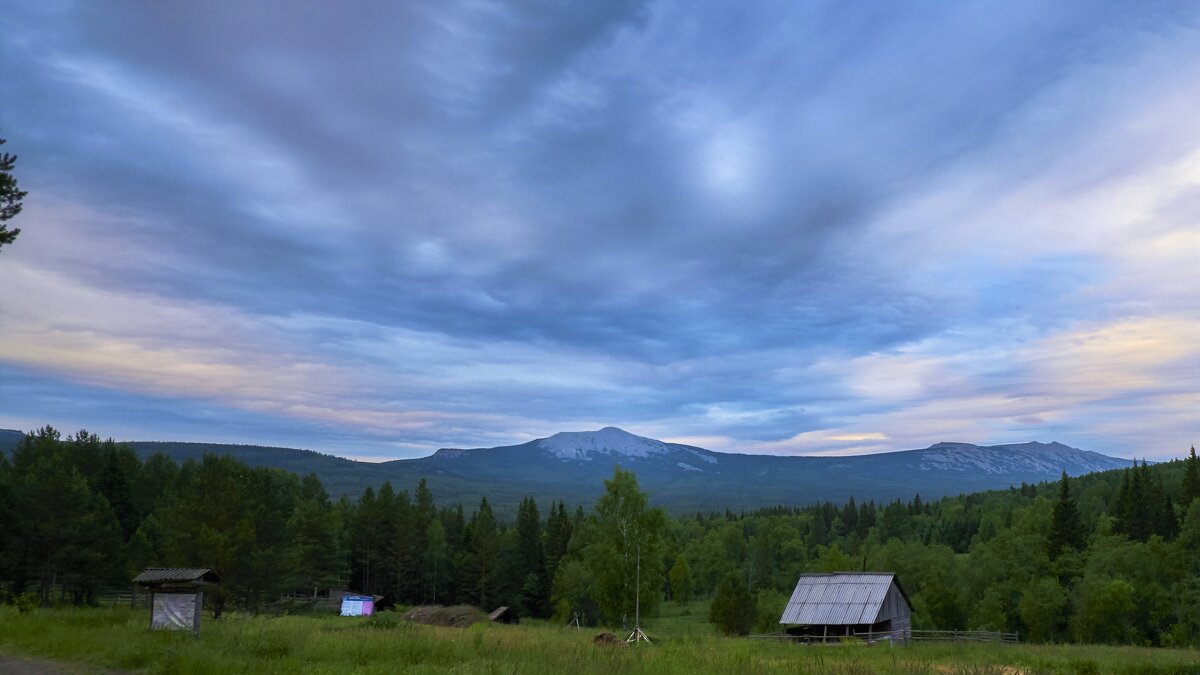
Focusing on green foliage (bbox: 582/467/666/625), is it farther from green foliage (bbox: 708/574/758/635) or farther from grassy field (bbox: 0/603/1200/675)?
grassy field (bbox: 0/603/1200/675)

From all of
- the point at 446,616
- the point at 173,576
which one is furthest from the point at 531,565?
the point at 173,576

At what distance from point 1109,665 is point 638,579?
3613 cm

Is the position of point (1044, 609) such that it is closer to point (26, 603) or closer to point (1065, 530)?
point (1065, 530)

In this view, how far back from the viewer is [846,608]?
4631cm

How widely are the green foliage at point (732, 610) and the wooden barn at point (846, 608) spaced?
14847 mm

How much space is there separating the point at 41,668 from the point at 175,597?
8.28 metres

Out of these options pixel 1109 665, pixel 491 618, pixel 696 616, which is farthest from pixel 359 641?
pixel 696 616

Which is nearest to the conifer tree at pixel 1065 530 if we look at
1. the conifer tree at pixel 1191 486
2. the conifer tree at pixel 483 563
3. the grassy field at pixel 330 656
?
the conifer tree at pixel 1191 486

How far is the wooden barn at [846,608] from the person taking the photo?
45656mm

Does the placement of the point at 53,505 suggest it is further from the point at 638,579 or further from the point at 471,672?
the point at 471,672

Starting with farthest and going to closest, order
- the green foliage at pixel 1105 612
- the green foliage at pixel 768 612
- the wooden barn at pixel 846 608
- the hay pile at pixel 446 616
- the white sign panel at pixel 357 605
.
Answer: the green foliage at pixel 768 612
the white sign panel at pixel 357 605
the green foliage at pixel 1105 612
the hay pile at pixel 446 616
the wooden barn at pixel 846 608

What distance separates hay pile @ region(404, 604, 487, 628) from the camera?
51.3 metres

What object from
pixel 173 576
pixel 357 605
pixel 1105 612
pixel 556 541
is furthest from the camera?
pixel 556 541

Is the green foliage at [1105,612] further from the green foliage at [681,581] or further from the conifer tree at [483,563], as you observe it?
the conifer tree at [483,563]
